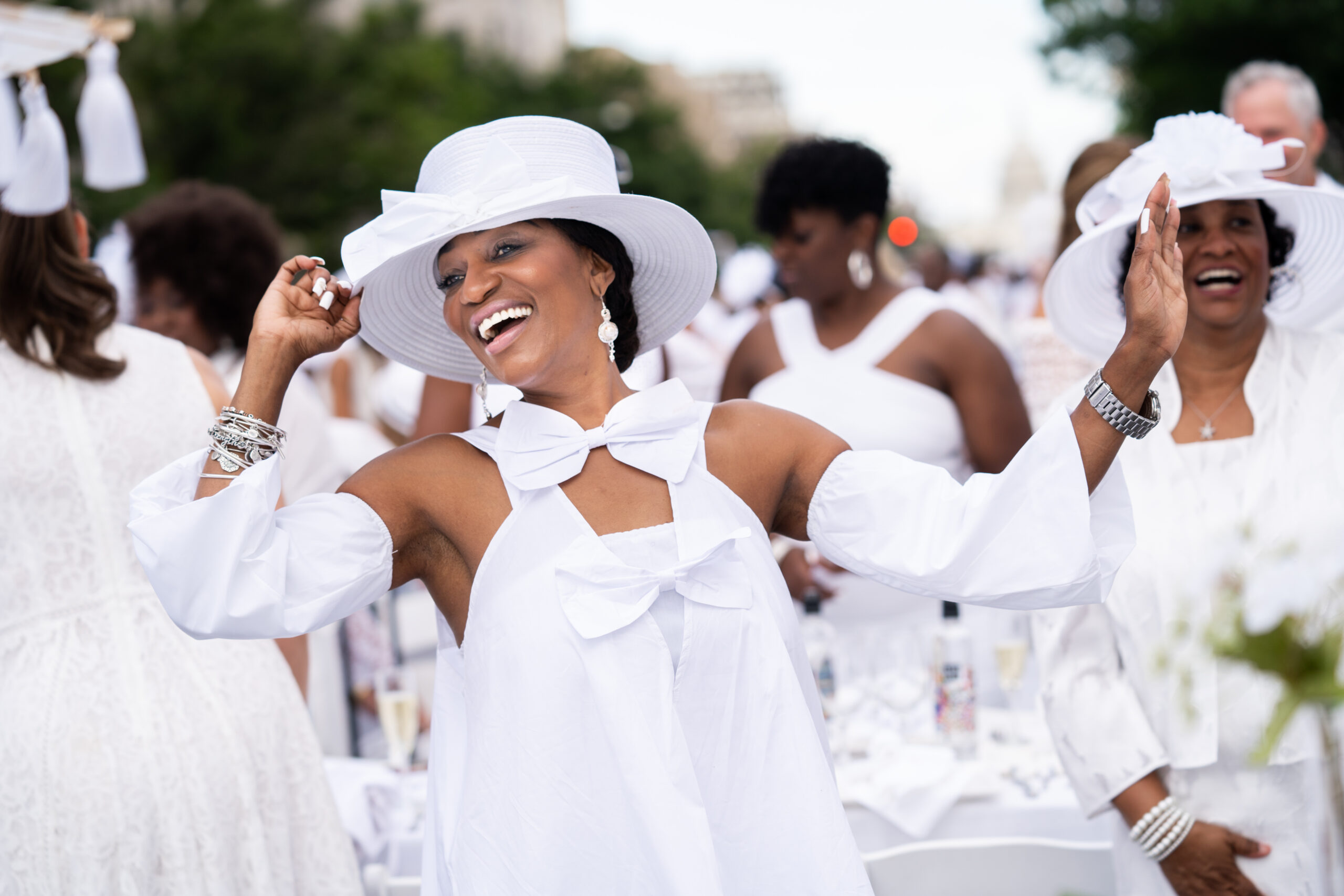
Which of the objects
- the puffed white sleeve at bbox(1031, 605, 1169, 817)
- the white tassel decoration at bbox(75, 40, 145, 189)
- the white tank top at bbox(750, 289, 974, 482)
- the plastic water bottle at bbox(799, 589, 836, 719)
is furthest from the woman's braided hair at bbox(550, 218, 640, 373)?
the white tassel decoration at bbox(75, 40, 145, 189)

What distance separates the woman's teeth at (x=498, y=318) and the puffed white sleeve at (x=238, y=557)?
1.38 ft

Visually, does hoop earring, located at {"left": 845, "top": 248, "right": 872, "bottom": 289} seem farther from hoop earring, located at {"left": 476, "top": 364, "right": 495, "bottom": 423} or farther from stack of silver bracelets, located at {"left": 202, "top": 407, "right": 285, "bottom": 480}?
stack of silver bracelets, located at {"left": 202, "top": 407, "right": 285, "bottom": 480}

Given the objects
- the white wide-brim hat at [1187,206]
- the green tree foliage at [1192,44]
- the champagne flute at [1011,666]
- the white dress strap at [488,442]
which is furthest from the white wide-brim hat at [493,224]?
the green tree foliage at [1192,44]

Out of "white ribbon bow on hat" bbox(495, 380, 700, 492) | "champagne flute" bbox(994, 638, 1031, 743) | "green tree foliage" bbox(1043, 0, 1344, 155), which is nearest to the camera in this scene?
"white ribbon bow on hat" bbox(495, 380, 700, 492)

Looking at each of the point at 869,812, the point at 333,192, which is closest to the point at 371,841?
the point at 869,812

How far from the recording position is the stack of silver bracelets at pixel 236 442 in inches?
88.0

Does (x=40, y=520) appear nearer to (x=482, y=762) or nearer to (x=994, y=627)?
(x=482, y=762)

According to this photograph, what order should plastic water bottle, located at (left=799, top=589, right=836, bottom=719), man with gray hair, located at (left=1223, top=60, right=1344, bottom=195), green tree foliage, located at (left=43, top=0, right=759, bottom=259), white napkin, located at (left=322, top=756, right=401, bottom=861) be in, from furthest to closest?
green tree foliage, located at (left=43, top=0, right=759, bottom=259), man with gray hair, located at (left=1223, top=60, right=1344, bottom=195), plastic water bottle, located at (left=799, top=589, right=836, bottom=719), white napkin, located at (left=322, top=756, right=401, bottom=861)

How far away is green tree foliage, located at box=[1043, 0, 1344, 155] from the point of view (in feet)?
80.7

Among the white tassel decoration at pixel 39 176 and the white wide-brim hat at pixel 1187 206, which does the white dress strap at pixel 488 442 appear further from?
the white wide-brim hat at pixel 1187 206

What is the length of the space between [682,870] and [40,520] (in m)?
1.49

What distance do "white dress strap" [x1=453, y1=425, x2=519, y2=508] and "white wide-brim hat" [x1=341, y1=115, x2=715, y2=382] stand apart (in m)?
0.28

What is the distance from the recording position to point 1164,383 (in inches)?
122

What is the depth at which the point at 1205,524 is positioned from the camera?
116 inches
